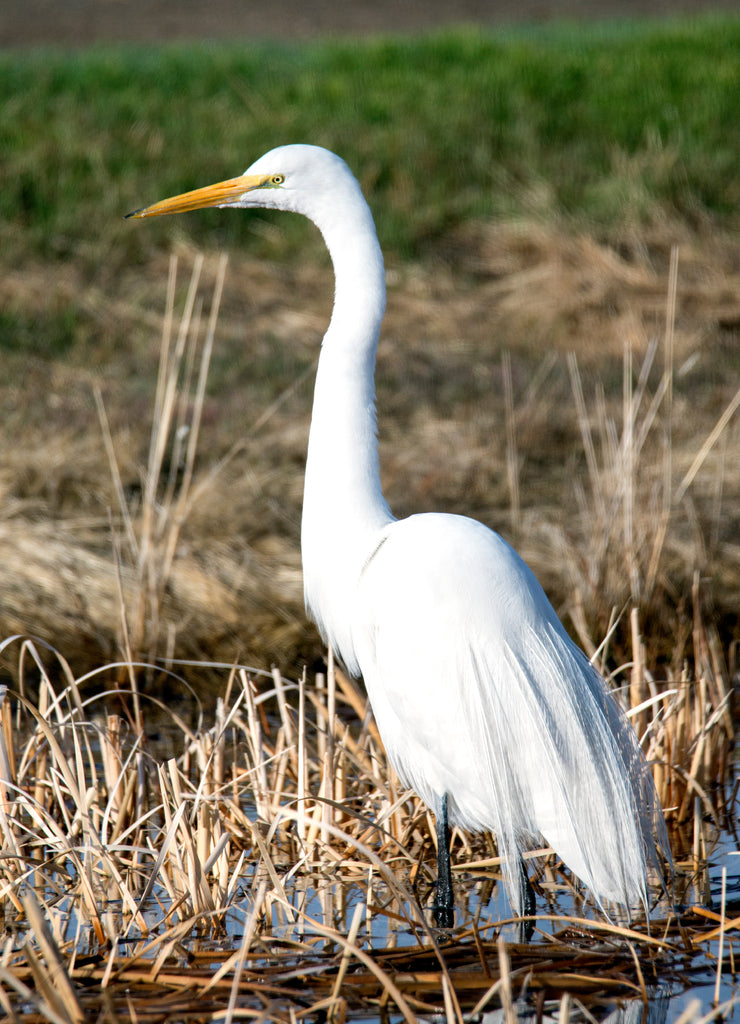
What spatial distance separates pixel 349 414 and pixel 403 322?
6.38 m

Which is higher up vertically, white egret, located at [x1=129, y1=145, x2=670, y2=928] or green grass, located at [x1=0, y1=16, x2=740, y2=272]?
green grass, located at [x1=0, y1=16, x2=740, y2=272]

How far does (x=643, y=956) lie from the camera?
3.13 meters

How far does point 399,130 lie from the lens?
12.5m

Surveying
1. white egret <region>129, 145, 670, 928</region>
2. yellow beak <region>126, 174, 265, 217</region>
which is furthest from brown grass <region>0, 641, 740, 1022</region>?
yellow beak <region>126, 174, 265, 217</region>

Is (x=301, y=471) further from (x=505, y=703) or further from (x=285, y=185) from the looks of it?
(x=505, y=703)

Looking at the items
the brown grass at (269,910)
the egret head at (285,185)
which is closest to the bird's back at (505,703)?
the brown grass at (269,910)

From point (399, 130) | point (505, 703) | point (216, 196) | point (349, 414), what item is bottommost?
point (505, 703)

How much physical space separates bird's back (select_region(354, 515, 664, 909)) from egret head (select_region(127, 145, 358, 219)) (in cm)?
90

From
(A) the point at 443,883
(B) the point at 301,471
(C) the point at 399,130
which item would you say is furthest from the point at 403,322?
(A) the point at 443,883

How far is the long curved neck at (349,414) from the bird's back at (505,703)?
0.14 metres

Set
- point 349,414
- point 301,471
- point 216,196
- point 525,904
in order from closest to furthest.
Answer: point 525,904 < point 349,414 < point 216,196 < point 301,471

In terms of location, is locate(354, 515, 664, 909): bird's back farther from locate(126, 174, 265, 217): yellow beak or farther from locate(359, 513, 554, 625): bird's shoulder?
locate(126, 174, 265, 217): yellow beak

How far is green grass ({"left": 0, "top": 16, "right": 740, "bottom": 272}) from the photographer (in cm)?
1120

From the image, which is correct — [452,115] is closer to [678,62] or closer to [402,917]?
A: [678,62]
